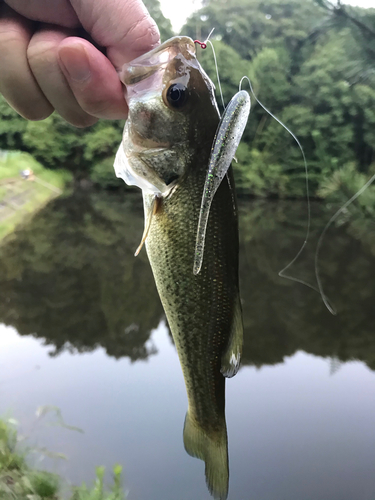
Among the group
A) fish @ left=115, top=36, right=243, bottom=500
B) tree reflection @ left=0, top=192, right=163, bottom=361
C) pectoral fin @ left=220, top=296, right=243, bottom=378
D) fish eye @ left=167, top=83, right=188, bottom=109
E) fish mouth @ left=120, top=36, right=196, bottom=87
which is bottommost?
tree reflection @ left=0, top=192, right=163, bottom=361

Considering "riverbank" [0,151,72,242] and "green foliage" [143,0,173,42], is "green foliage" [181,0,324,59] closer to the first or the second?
"green foliage" [143,0,173,42]

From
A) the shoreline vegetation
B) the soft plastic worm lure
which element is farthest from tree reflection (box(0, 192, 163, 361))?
the soft plastic worm lure

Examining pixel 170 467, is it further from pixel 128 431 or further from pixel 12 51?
pixel 12 51

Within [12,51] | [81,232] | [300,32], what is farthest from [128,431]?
[300,32]

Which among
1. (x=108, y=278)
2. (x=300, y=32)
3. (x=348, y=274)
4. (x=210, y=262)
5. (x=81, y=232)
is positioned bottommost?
(x=81, y=232)

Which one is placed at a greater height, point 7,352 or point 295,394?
point 295,394

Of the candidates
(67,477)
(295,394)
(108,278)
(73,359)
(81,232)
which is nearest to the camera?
(67,477)
